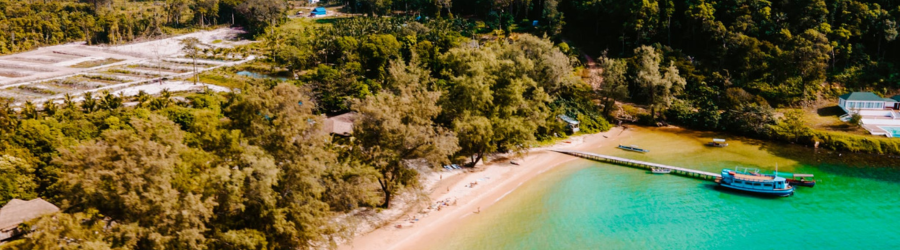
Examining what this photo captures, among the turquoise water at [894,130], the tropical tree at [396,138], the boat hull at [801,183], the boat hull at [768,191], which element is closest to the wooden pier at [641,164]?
the boat hull at [768,191]

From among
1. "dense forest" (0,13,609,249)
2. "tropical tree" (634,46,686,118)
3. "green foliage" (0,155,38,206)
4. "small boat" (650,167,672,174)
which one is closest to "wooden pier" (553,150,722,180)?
"small boat" (650,167,672,174)

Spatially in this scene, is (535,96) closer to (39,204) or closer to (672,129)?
(672,129)

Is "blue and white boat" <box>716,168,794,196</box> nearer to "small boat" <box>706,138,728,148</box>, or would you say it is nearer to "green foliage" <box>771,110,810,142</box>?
"small boat" <box>706,138,728,148</box>

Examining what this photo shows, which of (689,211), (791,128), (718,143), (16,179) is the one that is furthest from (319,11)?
(689,211)

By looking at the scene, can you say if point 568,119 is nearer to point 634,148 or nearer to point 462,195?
point 634,148

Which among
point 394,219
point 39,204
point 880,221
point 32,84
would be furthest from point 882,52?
point 32,84

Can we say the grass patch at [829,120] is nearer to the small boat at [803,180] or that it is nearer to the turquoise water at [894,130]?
the turquoise water at [894,130]

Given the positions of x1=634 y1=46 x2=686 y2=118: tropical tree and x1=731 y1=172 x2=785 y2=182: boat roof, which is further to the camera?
x1=634 y1=46 x2=686 y2=118: tropical tree
